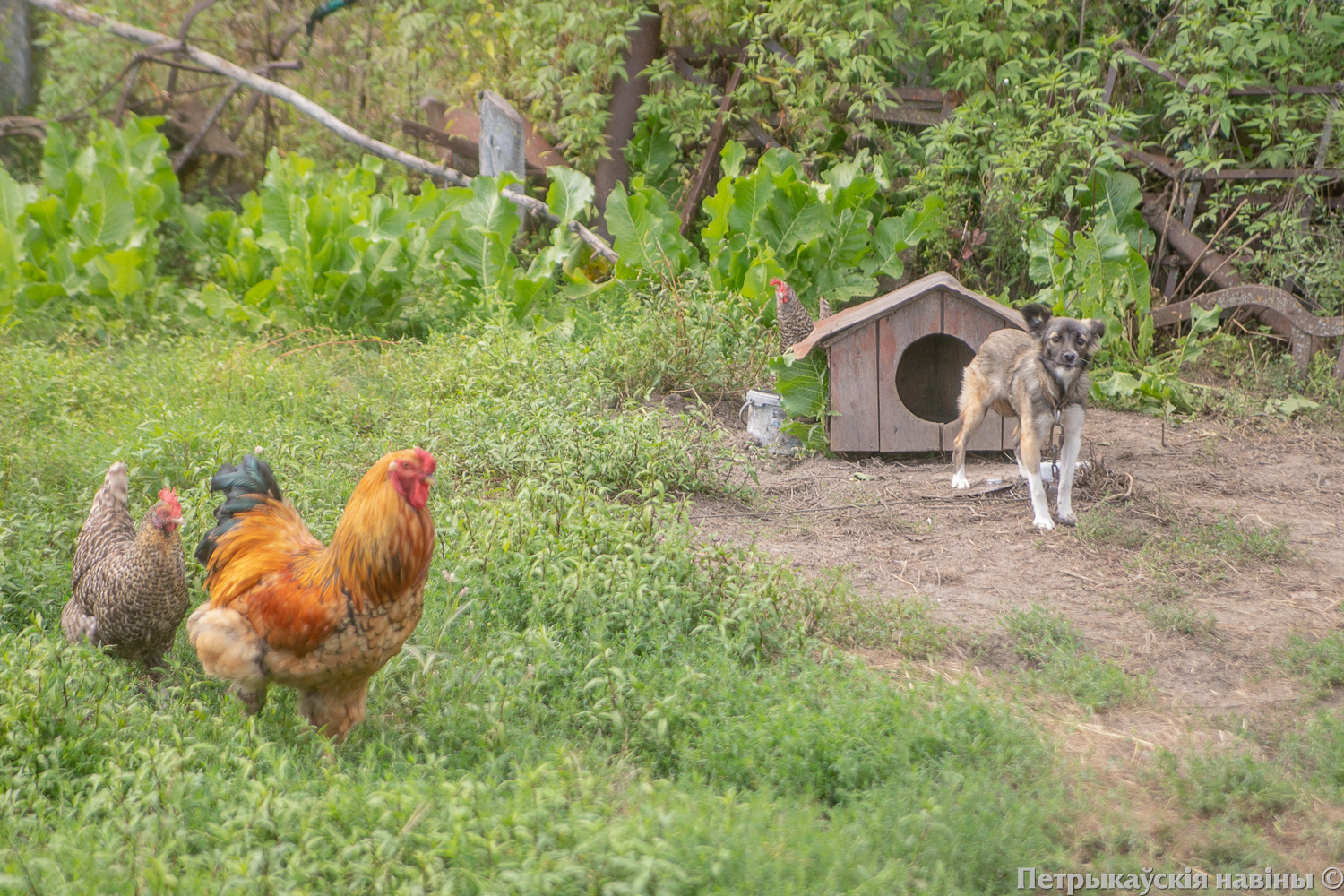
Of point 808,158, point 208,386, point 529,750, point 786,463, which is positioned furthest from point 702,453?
point 808,158

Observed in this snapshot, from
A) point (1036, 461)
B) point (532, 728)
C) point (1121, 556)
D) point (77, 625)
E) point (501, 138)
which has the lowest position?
point (532, 728)

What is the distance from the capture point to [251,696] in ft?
10.0

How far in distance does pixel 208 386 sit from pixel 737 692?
14.5ft

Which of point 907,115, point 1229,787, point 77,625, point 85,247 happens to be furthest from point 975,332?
point 85,247

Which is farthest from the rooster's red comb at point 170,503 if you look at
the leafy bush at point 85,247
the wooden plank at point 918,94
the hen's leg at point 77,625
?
the wooden plank at point 918,94

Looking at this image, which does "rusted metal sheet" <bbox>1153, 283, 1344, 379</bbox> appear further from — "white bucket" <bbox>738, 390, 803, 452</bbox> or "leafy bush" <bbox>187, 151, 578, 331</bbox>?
"leafy bush" <bbox>187, 151, 578, 331</bbox>

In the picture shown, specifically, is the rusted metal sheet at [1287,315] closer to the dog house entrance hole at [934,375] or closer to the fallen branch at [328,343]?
the dog house entrance hole at [934,375]

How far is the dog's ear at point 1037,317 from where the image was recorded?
16.0ft

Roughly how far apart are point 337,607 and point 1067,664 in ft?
8.21

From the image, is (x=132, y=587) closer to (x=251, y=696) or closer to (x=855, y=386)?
(x=251, y=696)

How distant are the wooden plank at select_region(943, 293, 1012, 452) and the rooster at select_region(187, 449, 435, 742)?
413 cm

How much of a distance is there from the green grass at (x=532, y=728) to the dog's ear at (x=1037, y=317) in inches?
68.7

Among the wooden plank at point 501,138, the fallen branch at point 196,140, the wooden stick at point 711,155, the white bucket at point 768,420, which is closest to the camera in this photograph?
the white bucket at point 768,420

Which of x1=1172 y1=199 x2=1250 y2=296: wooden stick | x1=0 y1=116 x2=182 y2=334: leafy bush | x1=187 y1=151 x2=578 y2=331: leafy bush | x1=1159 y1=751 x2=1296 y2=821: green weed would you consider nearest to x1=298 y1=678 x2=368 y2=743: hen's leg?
x1=1159 y1=751 x2=1296 y2=821: green weed
